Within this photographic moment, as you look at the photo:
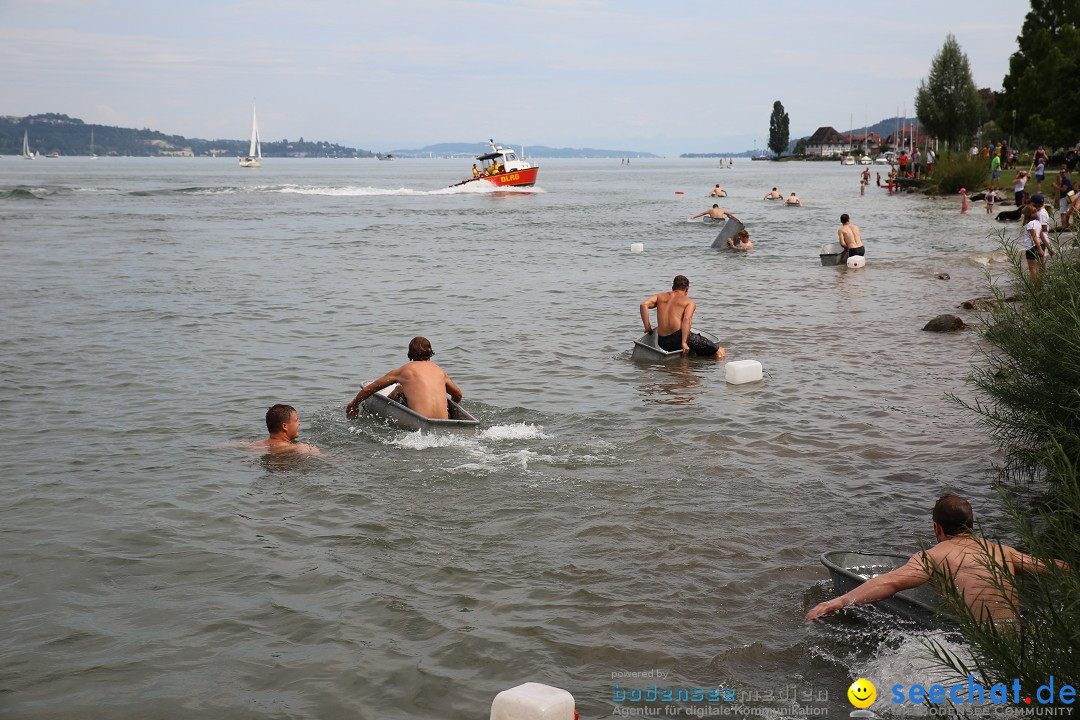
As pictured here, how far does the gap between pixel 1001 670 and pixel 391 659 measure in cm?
347

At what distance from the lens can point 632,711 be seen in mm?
5133

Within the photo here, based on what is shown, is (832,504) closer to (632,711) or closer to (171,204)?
(632,711)

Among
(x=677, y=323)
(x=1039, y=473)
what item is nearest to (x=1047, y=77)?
(x=677, y=323)

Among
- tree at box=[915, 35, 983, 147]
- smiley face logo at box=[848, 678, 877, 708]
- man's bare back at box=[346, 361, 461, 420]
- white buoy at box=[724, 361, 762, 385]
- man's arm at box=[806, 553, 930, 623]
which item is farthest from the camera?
tree at box=[915, 35, 983, 147]

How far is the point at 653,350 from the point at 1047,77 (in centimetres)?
6367

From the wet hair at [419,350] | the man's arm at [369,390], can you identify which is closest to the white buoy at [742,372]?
the wet hair at [419,350]

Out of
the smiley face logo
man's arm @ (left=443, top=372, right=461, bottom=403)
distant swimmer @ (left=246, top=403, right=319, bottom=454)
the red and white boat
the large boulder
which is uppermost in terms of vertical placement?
the red and white boat

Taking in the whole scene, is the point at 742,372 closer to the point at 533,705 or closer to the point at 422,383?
A: the point at 422,383

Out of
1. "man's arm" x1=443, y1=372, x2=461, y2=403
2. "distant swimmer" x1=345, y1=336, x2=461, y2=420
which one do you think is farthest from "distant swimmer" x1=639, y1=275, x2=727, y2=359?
"distant swimmer" x1=345, y1=336, x2=461, y2=420

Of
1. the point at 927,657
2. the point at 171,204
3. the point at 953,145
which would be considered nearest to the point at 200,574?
the point at 927,657

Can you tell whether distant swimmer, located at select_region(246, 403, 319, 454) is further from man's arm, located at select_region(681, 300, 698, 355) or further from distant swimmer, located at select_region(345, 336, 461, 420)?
man's arm, located at select_region(681, 300, 698, 355)

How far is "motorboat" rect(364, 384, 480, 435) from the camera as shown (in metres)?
9.62

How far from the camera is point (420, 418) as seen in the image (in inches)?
378

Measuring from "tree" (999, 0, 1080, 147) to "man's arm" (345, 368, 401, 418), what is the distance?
202 ft
